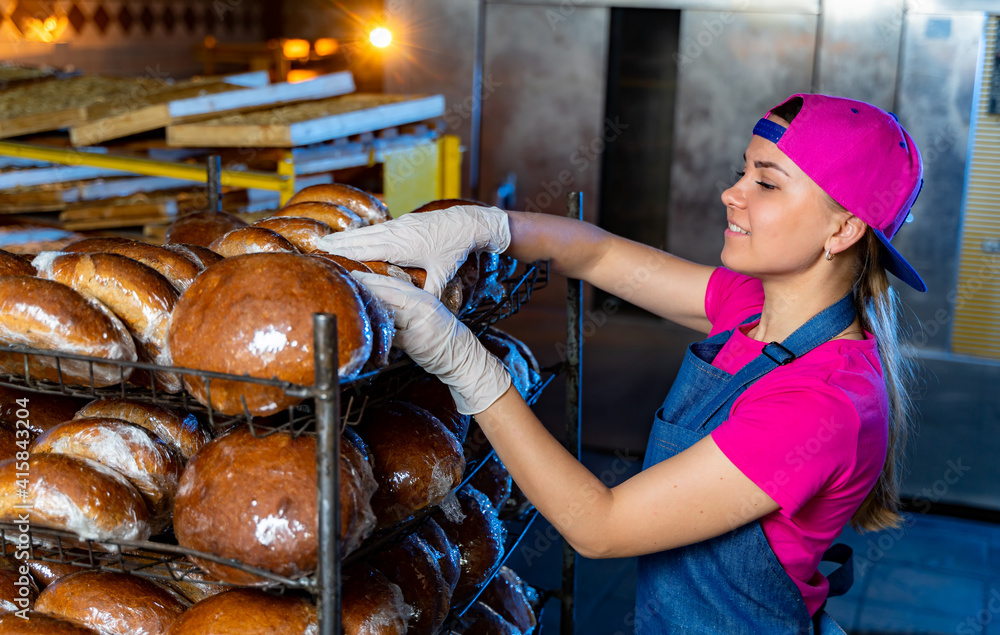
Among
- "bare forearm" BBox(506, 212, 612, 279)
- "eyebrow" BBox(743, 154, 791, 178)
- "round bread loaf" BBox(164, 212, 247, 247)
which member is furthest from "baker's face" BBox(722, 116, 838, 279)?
"round bread loaf" BBox(164, 212, 247, 247)

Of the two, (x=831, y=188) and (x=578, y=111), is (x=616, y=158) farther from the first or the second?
(x=831, y=188)

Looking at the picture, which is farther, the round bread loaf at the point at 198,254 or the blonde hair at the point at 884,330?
the blonde hair at the point at 884,330

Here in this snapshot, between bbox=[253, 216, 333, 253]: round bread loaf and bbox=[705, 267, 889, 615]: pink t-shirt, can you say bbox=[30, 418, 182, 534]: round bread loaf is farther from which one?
bbox=[705, 267, 889, 615]: pink t-shirt

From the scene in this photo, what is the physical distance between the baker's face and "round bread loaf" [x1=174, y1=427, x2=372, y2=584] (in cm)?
92

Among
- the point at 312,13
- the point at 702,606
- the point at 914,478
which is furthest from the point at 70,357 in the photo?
the point at 312,13

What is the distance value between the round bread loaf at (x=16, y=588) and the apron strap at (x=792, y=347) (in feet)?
4.24

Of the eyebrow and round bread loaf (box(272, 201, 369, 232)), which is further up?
the eyebrow

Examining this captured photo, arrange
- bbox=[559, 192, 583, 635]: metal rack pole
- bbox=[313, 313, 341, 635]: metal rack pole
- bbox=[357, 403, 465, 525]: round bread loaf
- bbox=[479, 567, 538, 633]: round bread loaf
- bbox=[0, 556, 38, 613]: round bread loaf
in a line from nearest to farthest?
bbox=[313, 313, 341, 635]: metal rack pole < bbox=[0, 556, 38, 613]: round bread loaf < bbox=[357, 403, 465, 525]: round bread loaf < bbox=[479, 567, 538, 633]: round bread loaf < bbox=[559, 192, 583, 635]: metal rack pole

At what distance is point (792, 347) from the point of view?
1.71 m

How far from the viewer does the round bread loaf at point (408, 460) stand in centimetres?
156

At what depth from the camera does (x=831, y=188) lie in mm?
1600

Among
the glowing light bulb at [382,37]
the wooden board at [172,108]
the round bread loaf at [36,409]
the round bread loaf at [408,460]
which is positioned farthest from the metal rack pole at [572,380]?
the glowing light bulb at [382,37]

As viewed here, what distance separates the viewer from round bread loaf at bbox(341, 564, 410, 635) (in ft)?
4.55

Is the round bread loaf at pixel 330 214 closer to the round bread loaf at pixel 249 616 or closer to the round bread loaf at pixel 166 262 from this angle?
the round bread loaf at pixel 166 262
